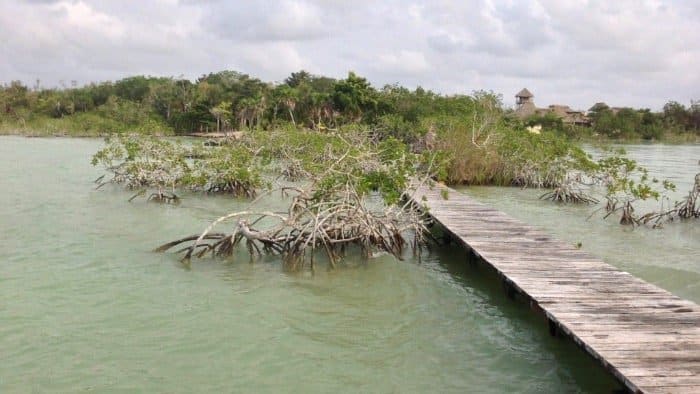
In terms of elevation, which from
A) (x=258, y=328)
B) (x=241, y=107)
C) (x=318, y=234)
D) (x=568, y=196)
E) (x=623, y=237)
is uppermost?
(x=241, y=107)

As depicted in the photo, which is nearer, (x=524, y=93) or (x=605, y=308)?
(x=605, y=308)

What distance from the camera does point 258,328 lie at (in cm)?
621

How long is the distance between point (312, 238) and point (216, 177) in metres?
7.65

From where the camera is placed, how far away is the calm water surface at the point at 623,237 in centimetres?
858

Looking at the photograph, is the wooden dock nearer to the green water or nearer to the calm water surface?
the green water

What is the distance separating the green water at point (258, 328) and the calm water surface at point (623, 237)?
7.32ft

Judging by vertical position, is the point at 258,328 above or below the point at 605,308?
below

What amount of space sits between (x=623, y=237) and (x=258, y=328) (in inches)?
292

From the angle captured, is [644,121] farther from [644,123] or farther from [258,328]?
[258,328]

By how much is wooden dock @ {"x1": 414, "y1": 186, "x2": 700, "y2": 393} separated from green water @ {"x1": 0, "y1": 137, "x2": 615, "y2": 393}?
0.48 meters

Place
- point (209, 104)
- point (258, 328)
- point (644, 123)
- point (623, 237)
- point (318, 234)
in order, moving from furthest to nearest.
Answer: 1. point (644, 123)
2. point (209, 104)
3. point (623, 237)
4. point (318, 234)
5. point (258, 328)

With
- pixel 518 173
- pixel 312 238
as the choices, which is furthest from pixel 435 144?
pixel 312 238

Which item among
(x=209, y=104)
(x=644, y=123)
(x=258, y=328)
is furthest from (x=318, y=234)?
(x=644, y=123)

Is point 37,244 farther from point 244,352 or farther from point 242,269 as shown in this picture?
point 244,352
